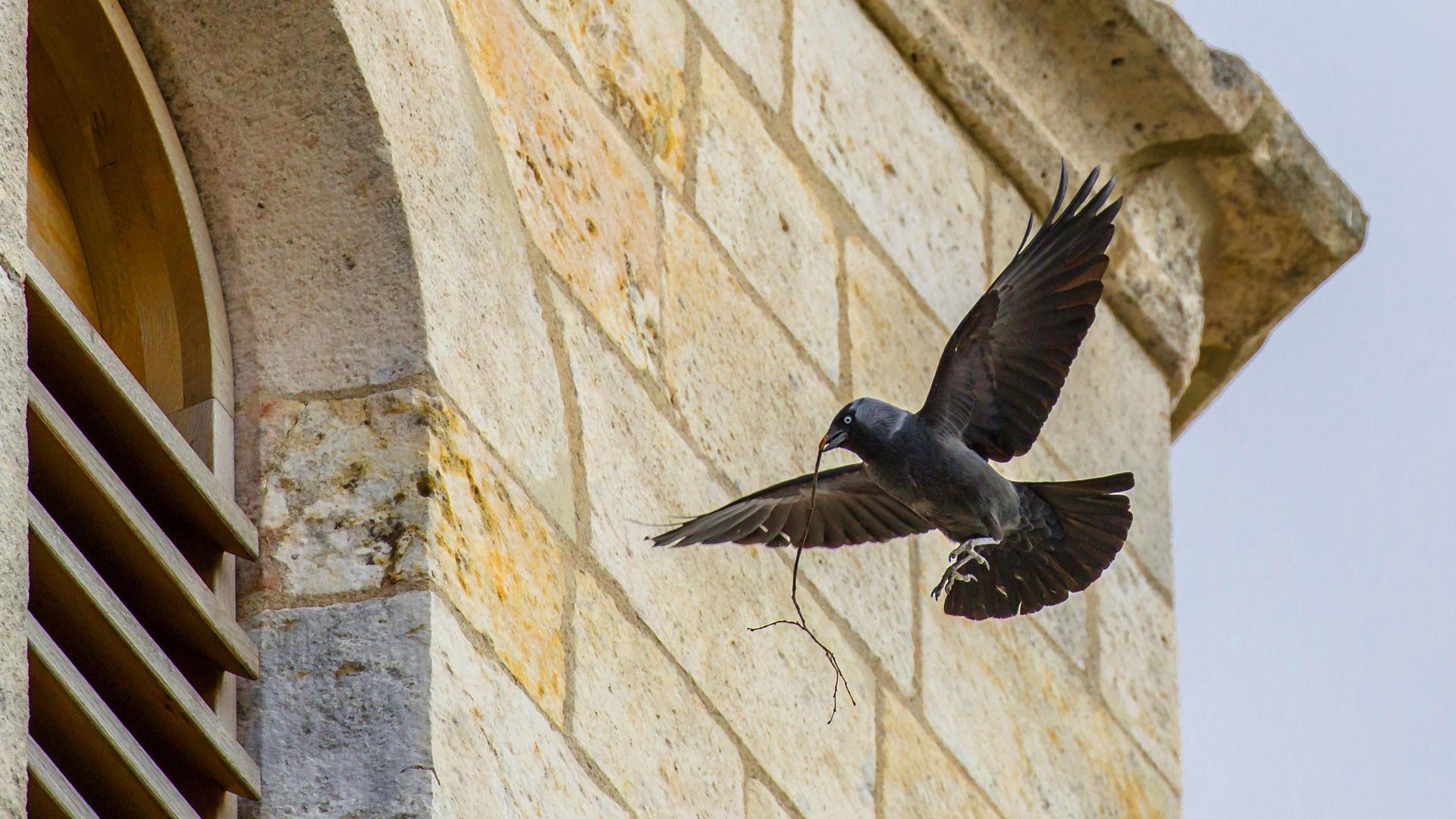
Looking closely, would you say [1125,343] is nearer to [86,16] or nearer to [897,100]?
[897,100]

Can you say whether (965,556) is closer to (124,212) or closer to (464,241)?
(464,241)

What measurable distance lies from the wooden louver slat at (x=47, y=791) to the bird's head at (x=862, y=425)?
916 mm

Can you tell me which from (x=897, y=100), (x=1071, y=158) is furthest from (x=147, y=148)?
(x=1071, y=158)

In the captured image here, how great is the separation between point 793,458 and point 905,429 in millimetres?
632

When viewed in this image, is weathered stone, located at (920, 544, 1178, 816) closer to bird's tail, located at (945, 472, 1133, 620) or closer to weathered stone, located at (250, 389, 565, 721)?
bird's tail, located at (945, 472, 1133, 620)

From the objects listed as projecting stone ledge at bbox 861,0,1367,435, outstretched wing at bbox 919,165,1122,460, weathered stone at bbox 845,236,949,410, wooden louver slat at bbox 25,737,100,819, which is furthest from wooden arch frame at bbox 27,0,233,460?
projecting stone ledge at bbox 861,0,1367,435

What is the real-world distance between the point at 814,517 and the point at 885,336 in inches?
28.7

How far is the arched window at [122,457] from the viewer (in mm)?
2137

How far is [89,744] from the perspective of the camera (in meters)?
2.11

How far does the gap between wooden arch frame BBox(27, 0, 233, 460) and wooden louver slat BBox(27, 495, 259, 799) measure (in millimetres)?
349

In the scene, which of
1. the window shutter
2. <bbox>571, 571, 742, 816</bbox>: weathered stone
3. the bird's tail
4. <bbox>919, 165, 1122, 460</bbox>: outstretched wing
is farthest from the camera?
the bird's tail

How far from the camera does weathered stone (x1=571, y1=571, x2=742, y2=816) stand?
2.68 metres

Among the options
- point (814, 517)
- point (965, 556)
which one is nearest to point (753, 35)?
point (814, 517)

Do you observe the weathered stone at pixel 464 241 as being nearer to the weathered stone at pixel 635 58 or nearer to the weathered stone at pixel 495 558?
the weathered stone at pixel 495 558
